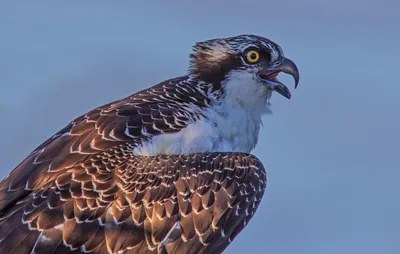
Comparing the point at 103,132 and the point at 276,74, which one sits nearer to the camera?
the point at 103,132

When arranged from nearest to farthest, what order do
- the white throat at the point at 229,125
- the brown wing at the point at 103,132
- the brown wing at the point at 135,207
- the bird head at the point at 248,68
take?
1. the brown wing at the point at 135,207
2. the brown wing at the point at 103,132
3. the white throat at the point at 229,125
4. the bird head at the point at 248,68

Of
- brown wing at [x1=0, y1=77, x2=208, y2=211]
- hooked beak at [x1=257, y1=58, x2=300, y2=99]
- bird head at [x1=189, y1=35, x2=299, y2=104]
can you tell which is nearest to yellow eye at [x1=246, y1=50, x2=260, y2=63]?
bird head at [x1=189, y1=35, x2=299, y2=104]

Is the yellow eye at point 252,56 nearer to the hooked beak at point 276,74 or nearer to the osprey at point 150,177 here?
the osprey at point 150,177

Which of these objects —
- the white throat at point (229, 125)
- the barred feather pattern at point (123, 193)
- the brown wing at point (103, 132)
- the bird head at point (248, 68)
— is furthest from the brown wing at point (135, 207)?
the bird head at point (248, 68)

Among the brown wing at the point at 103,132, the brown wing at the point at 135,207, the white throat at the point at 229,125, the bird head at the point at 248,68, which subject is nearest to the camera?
the brown wing at the point at 135,207

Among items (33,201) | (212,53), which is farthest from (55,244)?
(212,53)

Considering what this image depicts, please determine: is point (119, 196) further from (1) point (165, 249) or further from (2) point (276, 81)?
(2) point (276, 81)

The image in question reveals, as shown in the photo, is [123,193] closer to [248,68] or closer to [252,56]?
[248,68]

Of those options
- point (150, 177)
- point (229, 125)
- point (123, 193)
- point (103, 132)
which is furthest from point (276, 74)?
point (123, 193)
